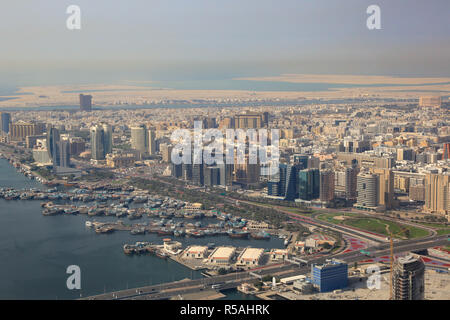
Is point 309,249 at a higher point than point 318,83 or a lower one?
lower

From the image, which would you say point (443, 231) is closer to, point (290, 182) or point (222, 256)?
point (290, 182)

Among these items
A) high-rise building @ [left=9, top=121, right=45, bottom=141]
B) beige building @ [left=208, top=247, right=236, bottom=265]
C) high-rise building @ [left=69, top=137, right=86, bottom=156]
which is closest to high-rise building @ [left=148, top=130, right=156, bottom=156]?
high-rise building @ [left=69, top=137, right=86, bottom=156]

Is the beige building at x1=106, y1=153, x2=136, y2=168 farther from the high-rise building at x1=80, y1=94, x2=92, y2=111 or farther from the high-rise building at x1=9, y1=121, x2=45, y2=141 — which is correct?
the high-rise building at x1=80, y1=94, x2=92, y2=111

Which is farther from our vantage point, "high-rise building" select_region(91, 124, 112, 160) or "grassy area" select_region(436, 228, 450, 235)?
"high-rise building" select_region(91, 124, 112, 160)
